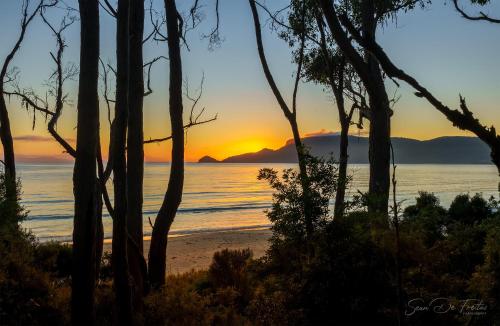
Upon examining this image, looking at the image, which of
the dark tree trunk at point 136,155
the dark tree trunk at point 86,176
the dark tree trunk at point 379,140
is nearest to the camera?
the dark tree trunk at point 86,176

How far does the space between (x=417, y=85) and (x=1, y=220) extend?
8.93 metres

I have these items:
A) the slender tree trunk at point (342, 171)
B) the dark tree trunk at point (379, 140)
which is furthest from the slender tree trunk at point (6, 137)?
the dark tree trunk at point (379, 140)

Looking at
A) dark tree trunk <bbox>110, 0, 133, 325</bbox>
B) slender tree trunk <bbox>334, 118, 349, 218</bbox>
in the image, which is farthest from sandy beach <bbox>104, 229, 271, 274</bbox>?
dark tree trunk <bbox>110, 0, 133, 325</bbox>

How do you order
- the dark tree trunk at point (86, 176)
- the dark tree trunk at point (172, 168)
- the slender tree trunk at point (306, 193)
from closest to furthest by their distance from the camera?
the dark tree trunk at point (86, 176), the slender tree trunk at point (306, 193), the dark tree trunk at point (172, 168)

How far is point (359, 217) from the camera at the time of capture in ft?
24.9

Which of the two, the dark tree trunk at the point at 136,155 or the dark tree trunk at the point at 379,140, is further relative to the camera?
the dark tree trunk at the point at 379,140

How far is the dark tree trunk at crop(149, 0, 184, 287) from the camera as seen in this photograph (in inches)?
363

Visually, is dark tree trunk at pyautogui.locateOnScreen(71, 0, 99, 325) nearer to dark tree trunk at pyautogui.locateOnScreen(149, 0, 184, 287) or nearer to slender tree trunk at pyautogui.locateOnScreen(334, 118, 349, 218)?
dark tree trunk at pyautogui.locateOnScreen(149, 0, 184, 287)

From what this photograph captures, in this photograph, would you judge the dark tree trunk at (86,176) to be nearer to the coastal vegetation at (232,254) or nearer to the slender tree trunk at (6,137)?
the coastal vegetation at (232,254)

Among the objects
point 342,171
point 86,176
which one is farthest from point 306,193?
point 86,176

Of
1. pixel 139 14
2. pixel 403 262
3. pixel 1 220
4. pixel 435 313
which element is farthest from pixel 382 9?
pixel 1 220

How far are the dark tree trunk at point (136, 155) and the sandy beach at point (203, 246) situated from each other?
7.13 meters

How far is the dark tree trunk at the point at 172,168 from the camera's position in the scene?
30.2 feet

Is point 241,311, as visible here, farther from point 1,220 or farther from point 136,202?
point 1,220
